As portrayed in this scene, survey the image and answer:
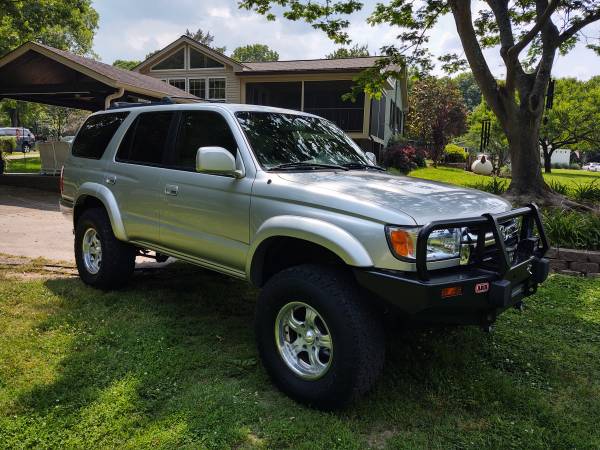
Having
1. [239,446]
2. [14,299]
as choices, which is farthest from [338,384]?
[14,299]

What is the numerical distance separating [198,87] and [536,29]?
17.3m

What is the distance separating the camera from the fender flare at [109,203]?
4.95 meters

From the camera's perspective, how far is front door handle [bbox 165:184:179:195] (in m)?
4.30

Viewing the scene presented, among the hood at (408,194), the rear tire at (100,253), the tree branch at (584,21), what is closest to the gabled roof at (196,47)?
the tree branch at (584,21)

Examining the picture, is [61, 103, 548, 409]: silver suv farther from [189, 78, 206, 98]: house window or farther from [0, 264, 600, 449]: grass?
[189, 78, 206, 98]: house window

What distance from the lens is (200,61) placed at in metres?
22.8

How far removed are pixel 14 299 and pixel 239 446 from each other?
3.34 m

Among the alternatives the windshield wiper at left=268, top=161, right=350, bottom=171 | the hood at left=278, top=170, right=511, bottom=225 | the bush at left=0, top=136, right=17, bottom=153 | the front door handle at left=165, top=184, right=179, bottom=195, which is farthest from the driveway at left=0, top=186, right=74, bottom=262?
the bush at left=0, top=136, right=17, bottom=153

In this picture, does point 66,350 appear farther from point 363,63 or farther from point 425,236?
point 363,63

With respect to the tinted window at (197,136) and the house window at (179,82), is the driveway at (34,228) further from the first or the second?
the house window at (179,82)

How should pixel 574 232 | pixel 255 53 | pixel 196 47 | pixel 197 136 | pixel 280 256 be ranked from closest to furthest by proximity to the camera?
pixel 280 256 < pixel 197 136 < pixel 574 232 < pixel 196 47 < pixel 255 53

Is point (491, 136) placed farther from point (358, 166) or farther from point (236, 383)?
point (236, 383)

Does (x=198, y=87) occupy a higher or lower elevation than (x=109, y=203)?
higher

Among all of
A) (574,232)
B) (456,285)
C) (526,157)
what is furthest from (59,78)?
(456,285)
